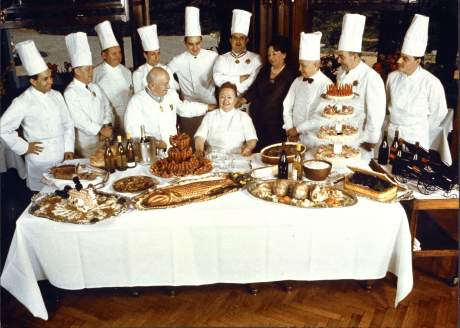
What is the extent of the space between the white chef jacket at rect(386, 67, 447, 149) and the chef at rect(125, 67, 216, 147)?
1816 mm

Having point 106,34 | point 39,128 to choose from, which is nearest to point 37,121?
point 39,128

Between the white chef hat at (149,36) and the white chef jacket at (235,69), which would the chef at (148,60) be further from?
the white chef jacket at (235,69)

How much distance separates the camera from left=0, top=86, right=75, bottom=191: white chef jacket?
10.7 feet

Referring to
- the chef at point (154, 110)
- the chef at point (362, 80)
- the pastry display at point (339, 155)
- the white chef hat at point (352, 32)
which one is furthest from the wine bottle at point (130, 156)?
the white chef hat at point (352, 32)

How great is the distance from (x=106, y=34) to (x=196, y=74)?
940mm

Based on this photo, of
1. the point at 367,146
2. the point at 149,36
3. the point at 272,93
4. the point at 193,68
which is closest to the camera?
the point at 367,146

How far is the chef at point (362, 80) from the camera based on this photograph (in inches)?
142

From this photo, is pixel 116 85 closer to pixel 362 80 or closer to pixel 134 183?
pixel 134 183

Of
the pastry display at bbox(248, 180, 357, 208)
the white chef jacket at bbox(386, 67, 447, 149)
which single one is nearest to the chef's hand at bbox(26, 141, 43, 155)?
the pastry display at bbox(248, 180, 357, 208)

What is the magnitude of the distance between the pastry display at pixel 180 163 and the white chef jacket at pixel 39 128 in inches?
37.6

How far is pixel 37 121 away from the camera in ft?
11.0

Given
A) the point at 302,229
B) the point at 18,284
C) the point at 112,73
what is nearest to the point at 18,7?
the point at 112,73

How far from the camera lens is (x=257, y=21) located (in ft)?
15.3

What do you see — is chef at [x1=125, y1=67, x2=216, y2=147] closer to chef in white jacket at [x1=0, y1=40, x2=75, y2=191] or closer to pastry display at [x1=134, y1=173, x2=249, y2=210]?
chef in white jacket at [x1=0, y1=40, x2=75, y2=191]
